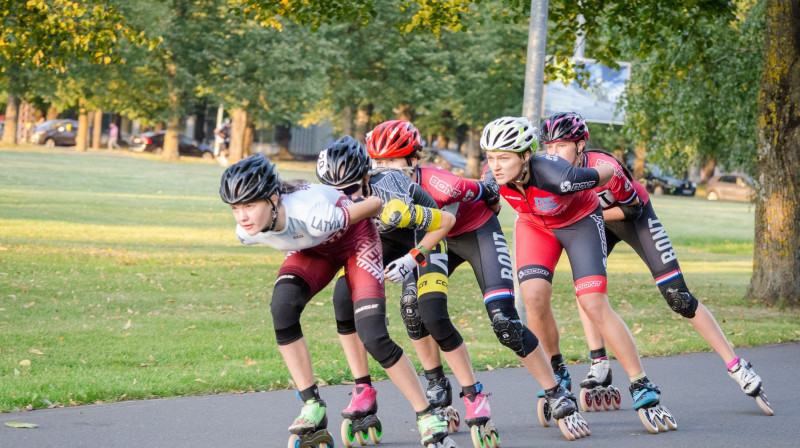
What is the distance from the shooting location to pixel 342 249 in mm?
5969

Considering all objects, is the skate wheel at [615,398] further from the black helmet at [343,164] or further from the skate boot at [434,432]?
the black helmet at [343,164]

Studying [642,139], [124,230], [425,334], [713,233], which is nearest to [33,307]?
[425,334]

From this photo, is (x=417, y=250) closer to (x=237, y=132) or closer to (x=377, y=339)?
(x=377, y=339)

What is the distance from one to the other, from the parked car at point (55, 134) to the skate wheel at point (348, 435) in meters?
57.4

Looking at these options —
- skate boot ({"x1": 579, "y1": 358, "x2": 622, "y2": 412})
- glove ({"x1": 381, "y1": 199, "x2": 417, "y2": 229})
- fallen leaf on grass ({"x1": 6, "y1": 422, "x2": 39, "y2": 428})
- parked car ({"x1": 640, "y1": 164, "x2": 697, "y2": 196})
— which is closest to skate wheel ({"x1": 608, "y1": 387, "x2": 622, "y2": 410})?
skate boot ({"x1": 579, "y1": 358, "x2": 622, "y2": 412})

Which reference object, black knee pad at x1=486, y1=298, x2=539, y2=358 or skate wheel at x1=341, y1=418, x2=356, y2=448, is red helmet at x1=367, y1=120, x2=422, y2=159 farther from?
skate wheel at x1=341, y1=418, x2=356, y2=448

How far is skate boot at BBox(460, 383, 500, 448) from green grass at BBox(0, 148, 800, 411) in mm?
2235

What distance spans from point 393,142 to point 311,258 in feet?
3.09

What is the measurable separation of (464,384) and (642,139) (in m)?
17.1

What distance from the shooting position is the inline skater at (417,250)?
6000 millimetres

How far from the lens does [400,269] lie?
581 centimetres

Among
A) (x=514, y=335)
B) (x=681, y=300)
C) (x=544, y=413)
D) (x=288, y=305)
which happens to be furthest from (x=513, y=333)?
(x=681, y=300)

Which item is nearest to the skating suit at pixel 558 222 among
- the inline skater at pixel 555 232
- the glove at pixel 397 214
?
the inline skater at pixel 555 232

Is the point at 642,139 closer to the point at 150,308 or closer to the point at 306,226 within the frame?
the point at 150,308
